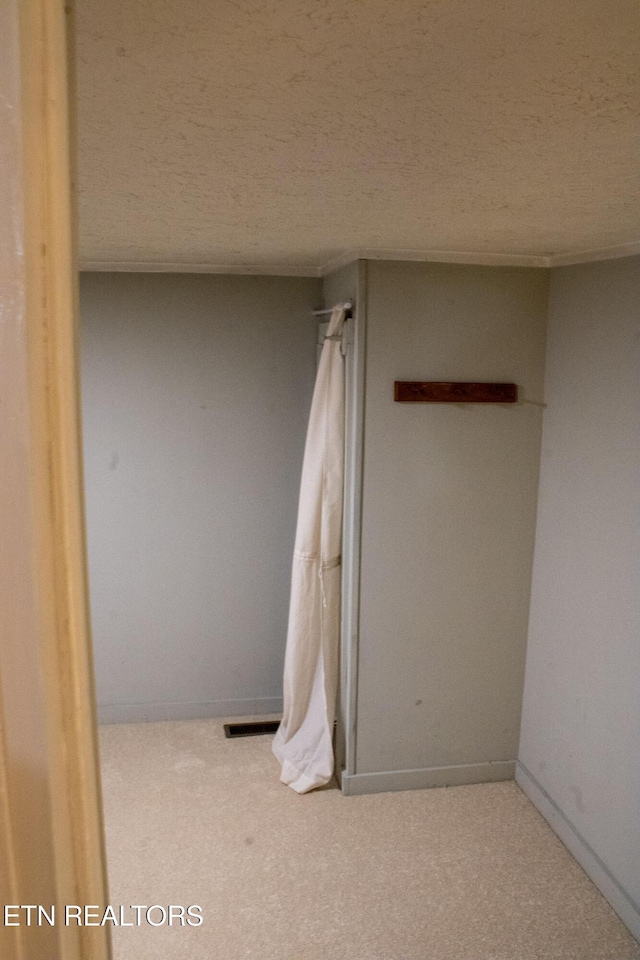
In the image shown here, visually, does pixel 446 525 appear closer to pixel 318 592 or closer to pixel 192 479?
pixel 318 592

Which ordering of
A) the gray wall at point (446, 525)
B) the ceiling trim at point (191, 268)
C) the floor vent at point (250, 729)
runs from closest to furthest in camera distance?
the gray wall at point (446, 525), the ceiling trim at point (191, 268), the floor vent at point (250, 729)

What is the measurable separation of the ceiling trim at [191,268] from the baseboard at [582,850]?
2.31 metres

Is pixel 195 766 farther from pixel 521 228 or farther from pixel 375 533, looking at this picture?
pixel 521 228

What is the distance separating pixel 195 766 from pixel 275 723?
473 mm

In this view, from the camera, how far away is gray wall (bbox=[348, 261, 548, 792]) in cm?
278

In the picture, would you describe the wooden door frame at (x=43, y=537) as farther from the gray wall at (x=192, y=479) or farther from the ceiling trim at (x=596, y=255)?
the gray wall at (x=192, y=479)

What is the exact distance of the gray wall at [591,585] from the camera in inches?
93.0

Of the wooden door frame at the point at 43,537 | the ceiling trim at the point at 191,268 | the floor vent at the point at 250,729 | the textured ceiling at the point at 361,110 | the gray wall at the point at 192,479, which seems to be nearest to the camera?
the wooden door frame at the point at 43,537

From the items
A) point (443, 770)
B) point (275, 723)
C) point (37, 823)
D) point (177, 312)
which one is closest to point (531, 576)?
point (443, 770)

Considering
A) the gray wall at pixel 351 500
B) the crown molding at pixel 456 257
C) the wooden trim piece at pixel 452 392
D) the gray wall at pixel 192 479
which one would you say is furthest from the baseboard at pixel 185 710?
the crown molding at pixel 456 257

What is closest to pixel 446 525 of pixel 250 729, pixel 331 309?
pixel 331 309

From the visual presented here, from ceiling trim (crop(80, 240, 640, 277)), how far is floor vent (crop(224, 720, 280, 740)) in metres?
2.07

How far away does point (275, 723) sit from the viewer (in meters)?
3.54

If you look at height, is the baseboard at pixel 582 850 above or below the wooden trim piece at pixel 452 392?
below
